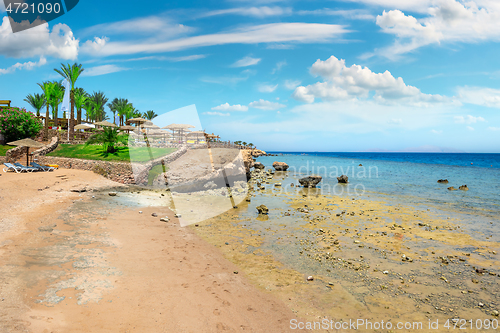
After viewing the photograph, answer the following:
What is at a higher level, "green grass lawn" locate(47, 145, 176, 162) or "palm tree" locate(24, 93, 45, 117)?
"palm tree" locate(24, 93, 45, 117)

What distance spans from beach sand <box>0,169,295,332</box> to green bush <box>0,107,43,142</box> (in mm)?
34546

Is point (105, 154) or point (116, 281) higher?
point (105, 154)

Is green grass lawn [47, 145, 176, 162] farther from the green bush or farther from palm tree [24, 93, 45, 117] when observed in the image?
palm tree [24, 93, 45, 117]

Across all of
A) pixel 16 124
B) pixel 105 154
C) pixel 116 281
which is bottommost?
pixel 116 281

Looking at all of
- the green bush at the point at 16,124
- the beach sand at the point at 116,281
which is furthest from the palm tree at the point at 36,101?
the beach sand at the point at 116,281

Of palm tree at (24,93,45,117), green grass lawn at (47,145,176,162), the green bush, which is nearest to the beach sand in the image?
green grass lawn at (47,145,176,162)

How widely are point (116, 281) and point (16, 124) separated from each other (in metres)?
44.8

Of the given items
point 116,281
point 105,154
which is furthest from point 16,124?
point 116,281

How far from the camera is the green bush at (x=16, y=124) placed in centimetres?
3572

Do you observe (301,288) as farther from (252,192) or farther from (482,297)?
(252,192)

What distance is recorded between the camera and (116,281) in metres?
6.76

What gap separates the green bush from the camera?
117ft

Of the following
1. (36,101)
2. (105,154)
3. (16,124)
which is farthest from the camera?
(36,101)

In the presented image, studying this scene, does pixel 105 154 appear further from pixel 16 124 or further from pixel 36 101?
pixel 36 101
